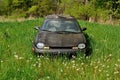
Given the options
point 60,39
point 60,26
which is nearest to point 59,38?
point 60,39

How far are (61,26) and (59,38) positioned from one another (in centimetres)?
131

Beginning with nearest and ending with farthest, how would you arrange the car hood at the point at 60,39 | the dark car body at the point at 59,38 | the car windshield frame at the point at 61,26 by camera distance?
1. the dark car body at the point at 59,38
2. the car hood at the point at 60,39
3. the car windshield frame at the point at 61,26

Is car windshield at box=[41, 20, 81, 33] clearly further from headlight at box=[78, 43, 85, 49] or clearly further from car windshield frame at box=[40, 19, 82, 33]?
headlight at box=[78, 43, 85, 49]

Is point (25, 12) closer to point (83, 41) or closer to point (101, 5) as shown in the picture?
point (101, 5)

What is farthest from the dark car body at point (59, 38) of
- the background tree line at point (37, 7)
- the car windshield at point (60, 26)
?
the background tree line at point (37, 7)

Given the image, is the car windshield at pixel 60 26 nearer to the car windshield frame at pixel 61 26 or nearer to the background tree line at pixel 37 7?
the car windshield frame at pixel 61 26

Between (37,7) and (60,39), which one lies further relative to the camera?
(37,7)

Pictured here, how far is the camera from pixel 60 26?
9906 millimetres

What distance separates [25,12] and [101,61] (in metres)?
54.7

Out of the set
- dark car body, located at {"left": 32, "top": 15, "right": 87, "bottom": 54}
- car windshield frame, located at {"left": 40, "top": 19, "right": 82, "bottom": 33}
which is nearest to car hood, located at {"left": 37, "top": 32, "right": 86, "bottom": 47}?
dark car body, located at {"left": 32, "top": 15, "right": 87, "bottom": 54}

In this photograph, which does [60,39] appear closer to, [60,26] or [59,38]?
[59,38]

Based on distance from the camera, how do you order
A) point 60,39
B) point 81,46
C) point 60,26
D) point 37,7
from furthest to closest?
point 37,7 → point 60,26 → point 60,39 → point 81,46

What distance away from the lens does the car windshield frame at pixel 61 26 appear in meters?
9.66

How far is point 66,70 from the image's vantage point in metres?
6.96
